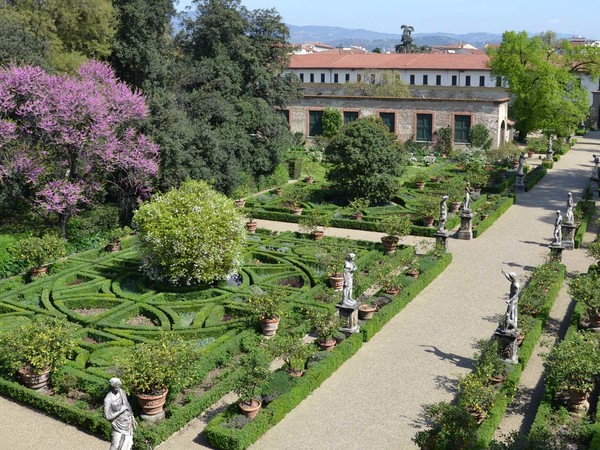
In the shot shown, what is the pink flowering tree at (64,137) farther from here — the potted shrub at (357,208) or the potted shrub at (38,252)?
the potted shrub at (357,208)

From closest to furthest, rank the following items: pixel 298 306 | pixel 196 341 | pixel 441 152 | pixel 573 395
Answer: pixel 573 395
pixel 196 341
pixel 298 306
pixel 441 152

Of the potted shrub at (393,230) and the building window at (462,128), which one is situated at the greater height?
the building window at (462,128)

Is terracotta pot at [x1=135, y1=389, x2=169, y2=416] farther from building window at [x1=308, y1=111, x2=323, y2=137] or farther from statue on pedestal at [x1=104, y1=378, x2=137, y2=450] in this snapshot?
building window at [x1=308, y1=111, x2=323, y2=137]

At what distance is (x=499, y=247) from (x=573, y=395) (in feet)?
42.7

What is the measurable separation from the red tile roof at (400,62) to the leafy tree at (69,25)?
128 ft

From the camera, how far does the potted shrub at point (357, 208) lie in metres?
30.0

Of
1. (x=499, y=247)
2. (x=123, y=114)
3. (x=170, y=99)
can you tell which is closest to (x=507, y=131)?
(x=499, y=247)

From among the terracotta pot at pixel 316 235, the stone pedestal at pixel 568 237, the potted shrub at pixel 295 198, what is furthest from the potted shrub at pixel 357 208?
the stone pedestal at pixel 568 237

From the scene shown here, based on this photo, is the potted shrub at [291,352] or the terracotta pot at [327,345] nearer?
the potted shrub at [291,352]

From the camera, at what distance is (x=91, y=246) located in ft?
A: 87.5

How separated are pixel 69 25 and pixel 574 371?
2999cm

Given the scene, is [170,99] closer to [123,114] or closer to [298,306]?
[123,114]

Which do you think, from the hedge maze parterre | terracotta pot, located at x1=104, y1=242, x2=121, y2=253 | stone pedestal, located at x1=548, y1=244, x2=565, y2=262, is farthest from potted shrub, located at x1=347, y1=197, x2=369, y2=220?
terracotta pot, located at x1=104, y1=242, x2=121, y2=253

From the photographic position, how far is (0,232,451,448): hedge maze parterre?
14.8m
